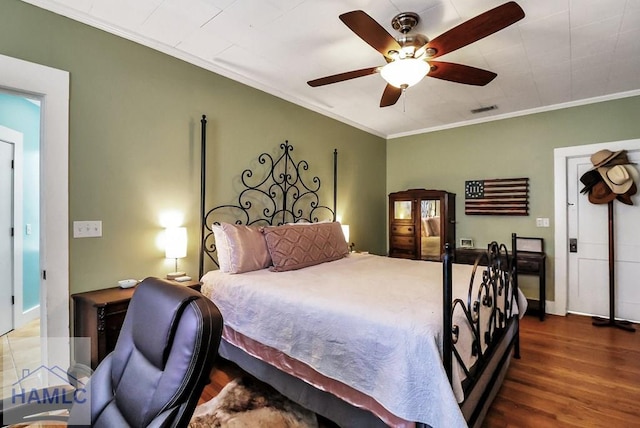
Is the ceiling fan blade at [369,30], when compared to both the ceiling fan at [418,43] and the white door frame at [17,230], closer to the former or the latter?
the ceiling fan at [418,43]

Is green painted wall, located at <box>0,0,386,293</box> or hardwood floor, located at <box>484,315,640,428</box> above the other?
green painted wall, located at <box>0,0,386,293</box>

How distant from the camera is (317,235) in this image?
3.10m

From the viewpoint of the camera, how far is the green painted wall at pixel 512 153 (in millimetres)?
3698

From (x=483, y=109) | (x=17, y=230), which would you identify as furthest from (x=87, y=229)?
(x=483, y=109)

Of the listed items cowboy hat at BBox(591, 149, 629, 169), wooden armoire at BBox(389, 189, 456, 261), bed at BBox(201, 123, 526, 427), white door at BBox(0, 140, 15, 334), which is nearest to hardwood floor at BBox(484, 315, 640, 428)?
bed at BBox(201, 123, 526, 427)

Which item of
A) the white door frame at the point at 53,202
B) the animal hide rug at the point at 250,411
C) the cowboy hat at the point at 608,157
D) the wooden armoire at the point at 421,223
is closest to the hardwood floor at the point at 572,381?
the animal hide rug at the point at 250,411

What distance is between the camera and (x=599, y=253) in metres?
3.79

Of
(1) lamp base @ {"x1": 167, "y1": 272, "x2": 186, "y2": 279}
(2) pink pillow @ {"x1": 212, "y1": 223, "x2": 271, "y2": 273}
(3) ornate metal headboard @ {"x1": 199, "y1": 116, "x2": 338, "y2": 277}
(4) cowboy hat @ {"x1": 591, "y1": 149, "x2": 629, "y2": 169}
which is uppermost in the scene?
(4) cowboy hat @ {"x1": 591, "y1": 149, "x2": 629, "y2": 169}

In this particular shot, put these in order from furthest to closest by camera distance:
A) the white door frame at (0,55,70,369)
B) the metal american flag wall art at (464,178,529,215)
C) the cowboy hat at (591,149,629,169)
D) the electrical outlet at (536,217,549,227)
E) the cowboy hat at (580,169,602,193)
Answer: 1. the metal american flag wall art at (464,178,529,215)
2. the electrical outlet at (536,217,549,227)
3. the cowboy hat at (580,169,602,193)
4. the cowboy hat at (591,149,629,169)
5. the white door frame at (0,55,70,369)

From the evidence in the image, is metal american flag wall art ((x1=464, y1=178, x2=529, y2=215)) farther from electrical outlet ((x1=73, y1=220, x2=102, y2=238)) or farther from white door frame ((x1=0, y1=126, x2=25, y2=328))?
white door frame ((x1=0, y1=126, x2=25, y2=328))

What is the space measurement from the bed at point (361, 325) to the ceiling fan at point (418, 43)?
1254mm

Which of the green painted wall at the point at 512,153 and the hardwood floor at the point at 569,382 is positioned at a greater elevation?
the green painted wall at the point at 512,153

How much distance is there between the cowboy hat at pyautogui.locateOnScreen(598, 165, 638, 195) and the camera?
3.43 m

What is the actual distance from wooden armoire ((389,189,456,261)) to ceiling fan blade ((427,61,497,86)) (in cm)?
238
